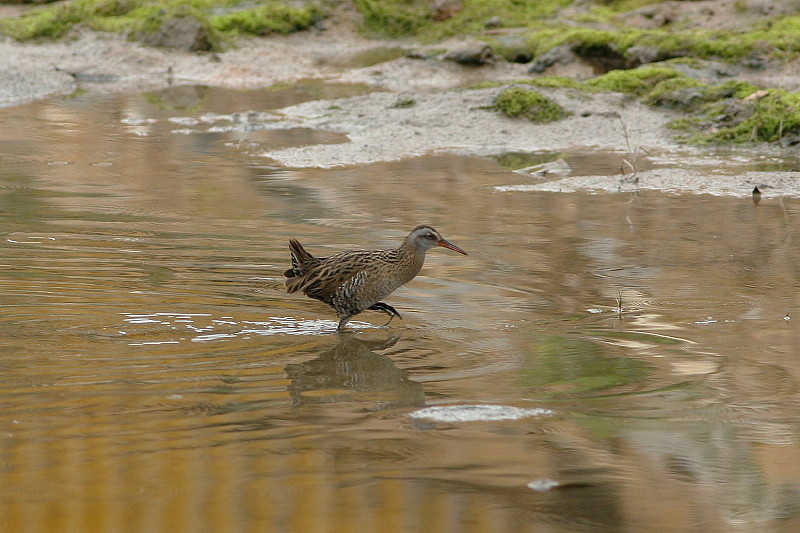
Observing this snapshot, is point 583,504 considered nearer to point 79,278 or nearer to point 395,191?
point 79,278

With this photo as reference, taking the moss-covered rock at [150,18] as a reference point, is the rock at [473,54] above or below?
below

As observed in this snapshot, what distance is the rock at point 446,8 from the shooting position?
862 inches

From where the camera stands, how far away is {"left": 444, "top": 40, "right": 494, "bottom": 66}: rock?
18250mm

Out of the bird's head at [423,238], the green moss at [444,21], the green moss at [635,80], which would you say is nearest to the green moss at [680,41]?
the green moss at [635,80]

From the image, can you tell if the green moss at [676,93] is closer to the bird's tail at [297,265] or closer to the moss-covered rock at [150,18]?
the bird's tail at [297,265]

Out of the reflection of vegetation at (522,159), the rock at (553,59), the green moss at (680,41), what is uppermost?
the green moss at (680,41)

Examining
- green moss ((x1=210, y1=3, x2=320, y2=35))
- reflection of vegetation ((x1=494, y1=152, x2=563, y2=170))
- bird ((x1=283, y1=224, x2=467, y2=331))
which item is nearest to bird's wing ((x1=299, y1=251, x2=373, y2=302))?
bird ((x1=283, y1=224, x2=467, y2=331))

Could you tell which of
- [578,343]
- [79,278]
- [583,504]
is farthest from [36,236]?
[583,504]

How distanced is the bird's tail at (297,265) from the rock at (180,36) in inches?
542

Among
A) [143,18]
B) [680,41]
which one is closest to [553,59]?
[680,41]

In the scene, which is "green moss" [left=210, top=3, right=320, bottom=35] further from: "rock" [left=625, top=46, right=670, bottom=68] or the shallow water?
the shallow water

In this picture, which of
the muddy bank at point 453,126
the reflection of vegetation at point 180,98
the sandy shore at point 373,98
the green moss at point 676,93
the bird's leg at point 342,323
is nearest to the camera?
the bird's leg at point 342,323

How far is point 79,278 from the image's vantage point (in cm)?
771

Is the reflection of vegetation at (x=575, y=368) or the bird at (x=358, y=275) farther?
the bird at (x=358, y=275)
